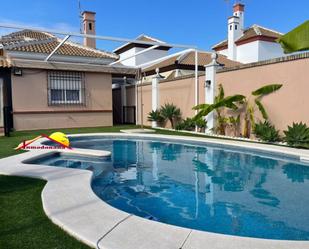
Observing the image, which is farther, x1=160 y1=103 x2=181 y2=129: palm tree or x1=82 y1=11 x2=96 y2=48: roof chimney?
x1=82 y1=11 x2=96 y2=48: roof chimney

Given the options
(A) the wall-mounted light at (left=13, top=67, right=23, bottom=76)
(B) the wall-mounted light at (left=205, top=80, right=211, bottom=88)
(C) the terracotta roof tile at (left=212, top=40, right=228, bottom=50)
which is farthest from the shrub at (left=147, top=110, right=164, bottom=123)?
(C) the terracotta roof tile at (left=212, top=40, right=228, bottom=50)

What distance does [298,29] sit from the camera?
4.97 metres

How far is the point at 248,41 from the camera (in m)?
32.2

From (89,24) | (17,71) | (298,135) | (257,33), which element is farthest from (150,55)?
(298,135)

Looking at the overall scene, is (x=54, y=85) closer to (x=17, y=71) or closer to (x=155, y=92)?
(x=17, y=71)

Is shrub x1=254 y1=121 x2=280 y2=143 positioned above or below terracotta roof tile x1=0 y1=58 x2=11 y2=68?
below

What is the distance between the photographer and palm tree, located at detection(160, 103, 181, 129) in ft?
57.3

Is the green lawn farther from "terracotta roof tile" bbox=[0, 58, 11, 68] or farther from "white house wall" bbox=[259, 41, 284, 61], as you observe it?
"white house wall" bbox=[259, 41, 284, 61]

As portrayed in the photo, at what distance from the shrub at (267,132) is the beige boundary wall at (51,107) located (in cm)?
1126

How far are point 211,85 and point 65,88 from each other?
382 inches

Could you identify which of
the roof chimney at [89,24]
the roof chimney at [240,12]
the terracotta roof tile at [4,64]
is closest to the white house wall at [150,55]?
the roof chimney at [89,24]

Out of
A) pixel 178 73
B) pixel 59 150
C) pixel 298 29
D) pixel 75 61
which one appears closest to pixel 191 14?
pixel 178 73

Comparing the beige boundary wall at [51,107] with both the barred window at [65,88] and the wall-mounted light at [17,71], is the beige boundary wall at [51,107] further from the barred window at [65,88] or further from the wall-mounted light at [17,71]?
the barred window at [65,88]

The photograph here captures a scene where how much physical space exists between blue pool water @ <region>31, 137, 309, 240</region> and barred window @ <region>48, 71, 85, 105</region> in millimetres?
8648
